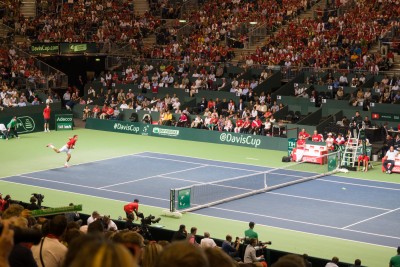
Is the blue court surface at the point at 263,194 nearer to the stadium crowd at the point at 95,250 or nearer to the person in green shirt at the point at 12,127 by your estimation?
the person in green shirt at the point at 12,127

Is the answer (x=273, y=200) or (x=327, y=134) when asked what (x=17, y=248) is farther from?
(x=327, y=134)

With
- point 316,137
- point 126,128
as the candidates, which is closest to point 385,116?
point 316,137

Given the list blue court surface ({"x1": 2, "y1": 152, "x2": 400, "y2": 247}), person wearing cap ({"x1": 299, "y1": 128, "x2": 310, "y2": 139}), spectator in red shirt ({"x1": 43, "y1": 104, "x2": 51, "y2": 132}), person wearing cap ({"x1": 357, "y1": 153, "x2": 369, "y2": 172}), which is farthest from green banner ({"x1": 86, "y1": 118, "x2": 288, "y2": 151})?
person wearing cap ({"x1": 357, "y1": 153, "x2": 369, "y2": 172})

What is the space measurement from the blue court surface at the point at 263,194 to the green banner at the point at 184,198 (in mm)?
711

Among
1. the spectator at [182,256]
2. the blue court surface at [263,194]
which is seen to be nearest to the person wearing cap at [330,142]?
the blue court surface at [263,194]

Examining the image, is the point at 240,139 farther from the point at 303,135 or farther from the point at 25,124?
the point at 25,124

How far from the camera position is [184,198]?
28.1 metres

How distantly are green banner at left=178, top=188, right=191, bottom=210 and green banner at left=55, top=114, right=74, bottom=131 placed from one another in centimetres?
2160

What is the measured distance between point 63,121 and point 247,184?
19.0 metres

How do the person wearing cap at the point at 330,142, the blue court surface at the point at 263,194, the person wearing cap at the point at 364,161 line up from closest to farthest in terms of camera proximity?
the blue court surface at the point at 263,194 → the person wearing cap at the point at 364,161 → the person wearing cap at the point at 330,142

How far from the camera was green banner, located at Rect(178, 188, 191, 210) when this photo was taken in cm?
2780

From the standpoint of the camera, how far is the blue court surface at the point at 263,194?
88.2 feet

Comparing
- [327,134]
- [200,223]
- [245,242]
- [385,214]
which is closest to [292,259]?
[245,242]

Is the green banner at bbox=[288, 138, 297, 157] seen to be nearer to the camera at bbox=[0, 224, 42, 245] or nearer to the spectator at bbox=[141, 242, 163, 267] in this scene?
the camera at bbox=[0, 224, 42, 245]
